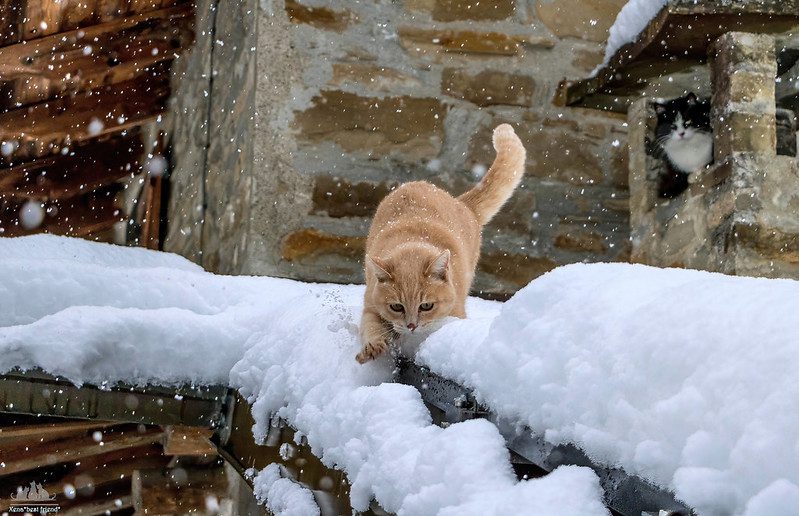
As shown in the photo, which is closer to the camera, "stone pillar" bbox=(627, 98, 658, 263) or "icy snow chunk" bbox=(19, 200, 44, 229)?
"stone pillar" bbox=(627, 98, 658, 263)

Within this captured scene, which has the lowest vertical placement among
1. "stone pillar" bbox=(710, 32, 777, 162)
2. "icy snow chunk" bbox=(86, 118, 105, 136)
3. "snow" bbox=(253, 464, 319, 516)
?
"icy snow chunk" bbox=(86, 118, 105, 136)

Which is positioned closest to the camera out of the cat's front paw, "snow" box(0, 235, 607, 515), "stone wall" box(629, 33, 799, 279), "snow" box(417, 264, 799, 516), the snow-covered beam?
"snow" box(417, 264, 799, 516)

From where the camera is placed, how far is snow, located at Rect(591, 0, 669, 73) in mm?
3586

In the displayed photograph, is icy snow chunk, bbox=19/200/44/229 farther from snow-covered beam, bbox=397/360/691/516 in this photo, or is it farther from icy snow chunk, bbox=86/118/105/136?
snow-covered beam, bbox=397/360/691/516

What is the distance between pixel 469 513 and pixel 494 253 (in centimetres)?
350

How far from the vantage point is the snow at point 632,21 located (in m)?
3.59

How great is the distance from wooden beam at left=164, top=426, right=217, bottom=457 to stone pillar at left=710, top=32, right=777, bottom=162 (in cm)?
230

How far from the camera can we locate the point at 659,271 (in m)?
1.33

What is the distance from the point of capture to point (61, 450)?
4270mm

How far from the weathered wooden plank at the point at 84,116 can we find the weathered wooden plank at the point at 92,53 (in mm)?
90

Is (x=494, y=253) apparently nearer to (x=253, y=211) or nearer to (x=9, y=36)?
(x=253, y=211)

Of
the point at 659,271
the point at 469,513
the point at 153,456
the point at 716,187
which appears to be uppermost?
the point at 659,271

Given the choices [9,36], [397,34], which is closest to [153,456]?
[397,34]

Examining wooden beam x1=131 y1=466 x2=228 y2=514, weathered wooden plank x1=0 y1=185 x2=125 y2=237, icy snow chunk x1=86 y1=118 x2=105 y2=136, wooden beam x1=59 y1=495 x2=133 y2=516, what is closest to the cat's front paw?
wooden beam x1=131 y1=466 x2=228 y2=514
